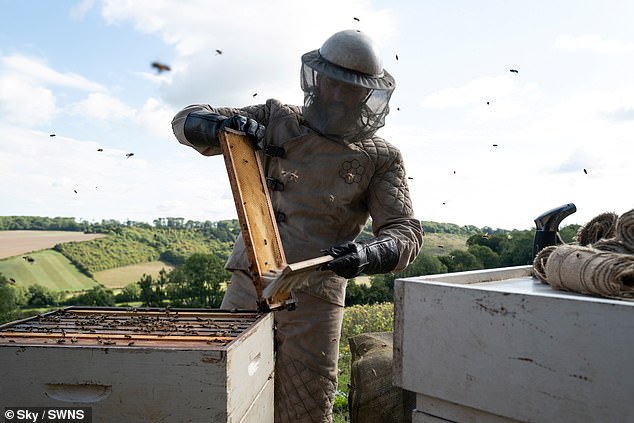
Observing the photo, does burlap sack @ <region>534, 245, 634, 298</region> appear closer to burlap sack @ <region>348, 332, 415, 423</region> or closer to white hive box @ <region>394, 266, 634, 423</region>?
white hive box @ <region>394, 266, 634, 423</region>

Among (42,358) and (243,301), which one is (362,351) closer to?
(243,301)

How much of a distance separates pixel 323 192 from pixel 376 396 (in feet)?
5.95

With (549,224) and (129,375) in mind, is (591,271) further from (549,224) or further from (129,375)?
(129,375)

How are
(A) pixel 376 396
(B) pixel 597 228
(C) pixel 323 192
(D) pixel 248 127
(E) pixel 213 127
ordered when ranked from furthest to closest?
(A) pixel 376 396 < (C) pixel 323 192 < (E) pixel 213 127 < (D) pixel 248 127 < (B) pixel 597 228

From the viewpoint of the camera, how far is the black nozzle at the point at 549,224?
10.2ft

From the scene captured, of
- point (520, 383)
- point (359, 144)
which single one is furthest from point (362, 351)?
point (520, 383)

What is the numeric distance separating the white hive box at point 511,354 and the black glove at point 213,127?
3.88 feet

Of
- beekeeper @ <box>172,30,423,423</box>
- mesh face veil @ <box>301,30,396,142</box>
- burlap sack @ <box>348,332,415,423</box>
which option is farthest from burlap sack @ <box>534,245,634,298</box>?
burlap sack @ <box>348,332,415,423</box>

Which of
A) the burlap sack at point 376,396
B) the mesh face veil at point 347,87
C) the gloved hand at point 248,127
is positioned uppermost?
the mesh face veil at point 347,87

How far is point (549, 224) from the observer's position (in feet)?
10.3

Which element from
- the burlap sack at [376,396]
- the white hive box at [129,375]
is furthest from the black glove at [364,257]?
the burlap sack at [376,396]

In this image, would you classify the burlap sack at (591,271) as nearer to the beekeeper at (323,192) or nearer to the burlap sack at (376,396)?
the beekeeper at (323,192)

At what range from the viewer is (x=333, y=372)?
3.21 m

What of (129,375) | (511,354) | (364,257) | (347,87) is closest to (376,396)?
(364,257)
